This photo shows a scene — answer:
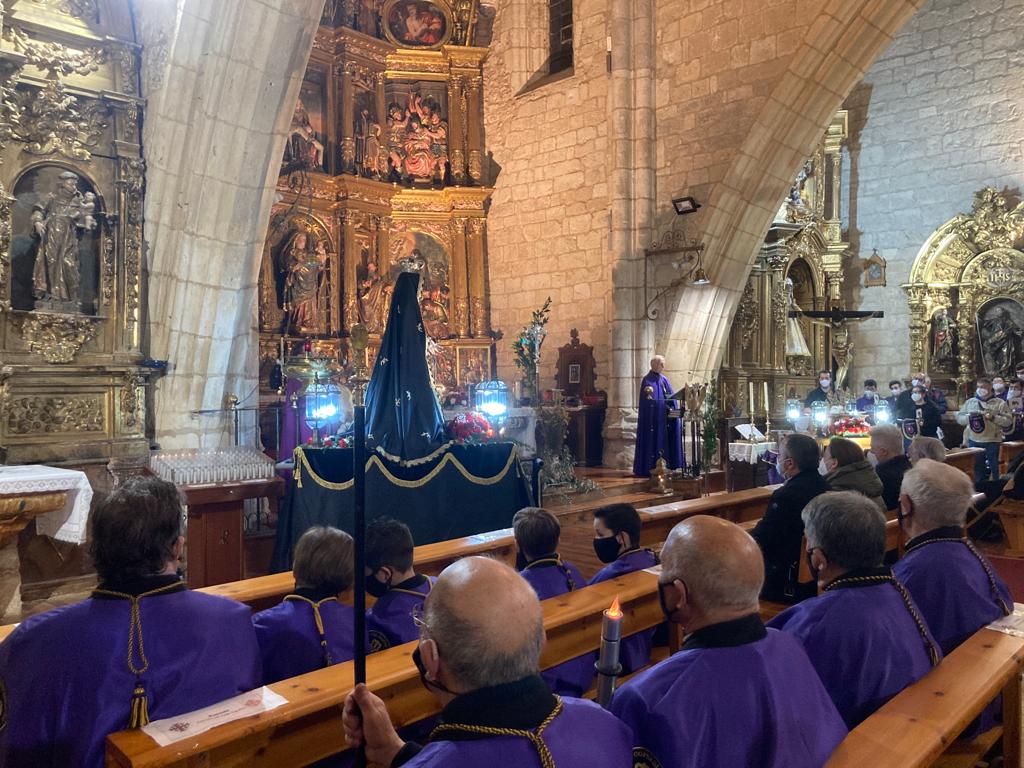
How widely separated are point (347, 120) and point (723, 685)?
1144 centimetres

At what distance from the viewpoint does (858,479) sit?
3838mm

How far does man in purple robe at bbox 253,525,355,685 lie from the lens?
83.6 inches

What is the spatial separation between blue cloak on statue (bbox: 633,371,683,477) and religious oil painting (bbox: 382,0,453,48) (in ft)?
22.7

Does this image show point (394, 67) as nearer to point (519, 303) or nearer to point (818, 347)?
point (519, 303)

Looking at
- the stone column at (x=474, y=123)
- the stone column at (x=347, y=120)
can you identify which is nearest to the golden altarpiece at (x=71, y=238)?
the stone column at (x=347, y=120)

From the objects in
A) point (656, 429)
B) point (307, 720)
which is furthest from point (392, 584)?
point (656, 429)

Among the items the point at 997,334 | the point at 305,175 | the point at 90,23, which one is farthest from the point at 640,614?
the point at 997,334

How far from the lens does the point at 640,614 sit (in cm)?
284

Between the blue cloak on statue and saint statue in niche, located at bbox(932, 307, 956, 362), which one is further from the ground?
saint statue in niche, located at bbox(932, 307, 956, 362)

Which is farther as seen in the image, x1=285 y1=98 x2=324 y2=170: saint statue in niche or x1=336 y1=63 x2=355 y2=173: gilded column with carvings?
x1=336 y1=63 x2=355 y2=173: gilded column with carvings

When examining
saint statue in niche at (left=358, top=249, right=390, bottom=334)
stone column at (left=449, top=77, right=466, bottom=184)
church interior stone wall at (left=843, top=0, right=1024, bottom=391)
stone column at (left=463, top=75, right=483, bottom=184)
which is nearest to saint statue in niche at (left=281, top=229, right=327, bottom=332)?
saint statue in niche at (left=358, top=249, right=390, bottom=334)

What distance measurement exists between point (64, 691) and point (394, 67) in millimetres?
12145

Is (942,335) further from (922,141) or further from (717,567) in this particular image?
(717,567)

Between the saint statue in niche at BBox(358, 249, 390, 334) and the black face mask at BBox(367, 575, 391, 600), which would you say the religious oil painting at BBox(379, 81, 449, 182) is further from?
the black face mask at BBox(367, 575, 391, 600)
